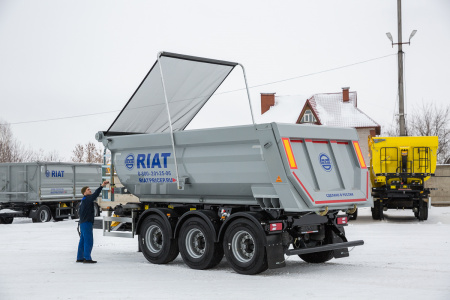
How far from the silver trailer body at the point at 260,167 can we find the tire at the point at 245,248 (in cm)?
50

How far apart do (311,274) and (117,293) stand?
340cm

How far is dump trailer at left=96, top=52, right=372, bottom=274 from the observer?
1029 centimetres

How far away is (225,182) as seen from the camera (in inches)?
436

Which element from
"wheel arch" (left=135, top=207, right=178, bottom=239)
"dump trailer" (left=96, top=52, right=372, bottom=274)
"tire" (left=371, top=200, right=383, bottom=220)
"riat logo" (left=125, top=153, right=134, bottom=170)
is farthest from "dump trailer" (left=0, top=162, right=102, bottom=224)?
"wheel arch" (left=135, top=207, right=178, bottom=239)

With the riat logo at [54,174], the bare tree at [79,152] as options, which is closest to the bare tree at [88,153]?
the bare tree at [79,152]

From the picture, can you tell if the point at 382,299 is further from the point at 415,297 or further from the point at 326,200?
the point at 326,200

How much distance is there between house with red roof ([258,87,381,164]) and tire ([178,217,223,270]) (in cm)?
5009

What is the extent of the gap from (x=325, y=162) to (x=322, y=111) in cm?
5416

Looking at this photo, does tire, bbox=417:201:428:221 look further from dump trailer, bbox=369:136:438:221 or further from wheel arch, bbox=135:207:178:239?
wheel arch, bbox=135:207:178:239

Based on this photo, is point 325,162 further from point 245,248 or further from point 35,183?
point 35,183

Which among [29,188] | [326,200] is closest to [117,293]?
[326,200]

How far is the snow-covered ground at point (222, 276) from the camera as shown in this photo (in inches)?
344

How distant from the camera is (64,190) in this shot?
26984mm

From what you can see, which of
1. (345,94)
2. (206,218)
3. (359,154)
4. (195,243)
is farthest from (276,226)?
(345,94)
